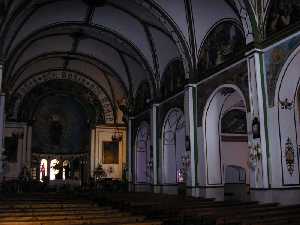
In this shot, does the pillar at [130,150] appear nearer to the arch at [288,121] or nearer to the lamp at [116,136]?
the lamp at [116,136]

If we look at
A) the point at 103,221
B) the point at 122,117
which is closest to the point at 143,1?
the point at 103,221

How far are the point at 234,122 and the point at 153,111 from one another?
5.33 meters

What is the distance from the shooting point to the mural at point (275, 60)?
11.3m

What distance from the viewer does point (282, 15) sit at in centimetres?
1161

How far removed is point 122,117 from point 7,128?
28.2ft

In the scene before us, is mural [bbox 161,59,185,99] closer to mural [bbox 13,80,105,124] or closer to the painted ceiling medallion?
the painted ceiling medallion

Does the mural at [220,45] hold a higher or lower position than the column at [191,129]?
higher

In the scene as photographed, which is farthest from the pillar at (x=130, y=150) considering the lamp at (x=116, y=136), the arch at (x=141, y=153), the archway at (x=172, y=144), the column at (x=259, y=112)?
the column at (x=259, y=112)

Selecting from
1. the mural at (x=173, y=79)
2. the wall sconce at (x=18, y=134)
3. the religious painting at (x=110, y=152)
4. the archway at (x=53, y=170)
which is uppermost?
the mural at (x=173, y=79)

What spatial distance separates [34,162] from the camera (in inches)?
1129

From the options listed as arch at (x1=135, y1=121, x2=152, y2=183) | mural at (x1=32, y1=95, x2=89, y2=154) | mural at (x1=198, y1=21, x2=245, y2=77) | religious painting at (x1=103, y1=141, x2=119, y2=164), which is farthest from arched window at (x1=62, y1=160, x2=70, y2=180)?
mural at (x1=198, y1=21, x2=245, y2=77)

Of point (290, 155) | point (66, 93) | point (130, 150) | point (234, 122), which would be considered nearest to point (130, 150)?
point (130, 150)

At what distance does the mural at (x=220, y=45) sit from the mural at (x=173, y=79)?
2111 millimetres

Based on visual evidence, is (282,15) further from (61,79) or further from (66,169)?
(66,169)
